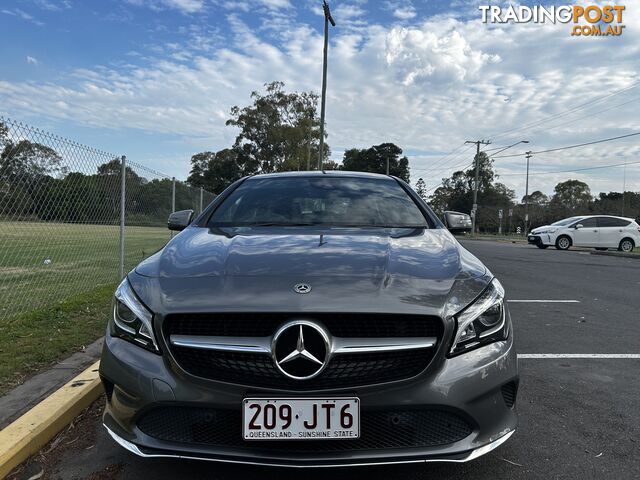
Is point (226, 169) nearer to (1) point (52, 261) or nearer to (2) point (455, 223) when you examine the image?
(1) point (52, 261)

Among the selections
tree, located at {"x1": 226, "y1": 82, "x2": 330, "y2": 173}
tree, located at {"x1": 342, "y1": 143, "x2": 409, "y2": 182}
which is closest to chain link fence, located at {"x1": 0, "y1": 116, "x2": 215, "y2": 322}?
tree, located at {"x1": 226, "y1": 82, "x2": 330, "y2": 173}

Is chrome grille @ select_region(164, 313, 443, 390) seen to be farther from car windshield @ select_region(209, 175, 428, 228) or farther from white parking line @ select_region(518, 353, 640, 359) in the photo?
white parking line @ select_region(518, 353, 640, 359)

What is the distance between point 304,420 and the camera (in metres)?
1.92

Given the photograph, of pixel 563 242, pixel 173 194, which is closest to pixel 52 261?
pixel 173 194

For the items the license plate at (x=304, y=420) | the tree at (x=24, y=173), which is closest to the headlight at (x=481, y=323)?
the license plate at (x=304, y=420)

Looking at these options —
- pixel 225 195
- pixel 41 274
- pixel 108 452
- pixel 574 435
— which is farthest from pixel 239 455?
pixel 41 274

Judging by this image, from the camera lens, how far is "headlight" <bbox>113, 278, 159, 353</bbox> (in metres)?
2.12

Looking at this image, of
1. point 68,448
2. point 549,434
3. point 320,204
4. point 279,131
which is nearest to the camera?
point 68,448

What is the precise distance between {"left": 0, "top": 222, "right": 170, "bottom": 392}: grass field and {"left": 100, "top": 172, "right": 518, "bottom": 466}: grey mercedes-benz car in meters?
1.81

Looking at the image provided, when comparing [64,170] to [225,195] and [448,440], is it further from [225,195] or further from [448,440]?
[448,440]

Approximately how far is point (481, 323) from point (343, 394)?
67cm

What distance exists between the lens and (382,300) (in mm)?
2053

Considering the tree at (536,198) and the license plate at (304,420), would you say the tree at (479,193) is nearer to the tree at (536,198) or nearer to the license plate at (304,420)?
the tree at (536,198)

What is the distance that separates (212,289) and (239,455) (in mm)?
657
